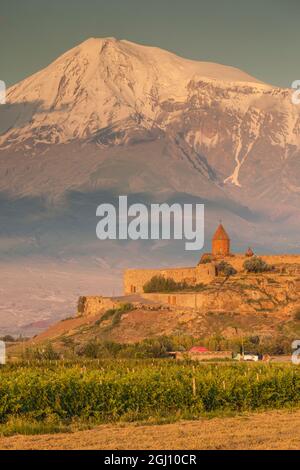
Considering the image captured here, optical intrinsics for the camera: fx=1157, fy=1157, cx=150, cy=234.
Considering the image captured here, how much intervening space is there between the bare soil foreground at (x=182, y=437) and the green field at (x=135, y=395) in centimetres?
279

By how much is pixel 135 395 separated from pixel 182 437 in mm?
9344

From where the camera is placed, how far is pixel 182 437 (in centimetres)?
3472

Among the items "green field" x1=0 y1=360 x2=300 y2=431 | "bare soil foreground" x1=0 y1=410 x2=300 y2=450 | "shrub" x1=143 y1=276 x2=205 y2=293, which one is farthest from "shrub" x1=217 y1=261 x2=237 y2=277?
"bare soil foreground" x1=0 y1=410 x2=300 y2=450

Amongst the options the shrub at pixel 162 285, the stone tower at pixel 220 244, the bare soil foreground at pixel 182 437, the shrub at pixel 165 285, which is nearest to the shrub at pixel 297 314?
the shrub at pixel 165 285

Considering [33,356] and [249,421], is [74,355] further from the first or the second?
[249,421]

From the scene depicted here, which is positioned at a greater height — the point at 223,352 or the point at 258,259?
the point at 258,259

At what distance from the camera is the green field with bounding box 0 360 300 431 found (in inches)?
1649

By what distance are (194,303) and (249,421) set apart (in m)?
64.7

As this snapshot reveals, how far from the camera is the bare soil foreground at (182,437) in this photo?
108 feet

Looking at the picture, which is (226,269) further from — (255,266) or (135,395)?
(135,395)

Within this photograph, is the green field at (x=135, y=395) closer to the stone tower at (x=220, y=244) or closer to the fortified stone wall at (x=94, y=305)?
the fortified stone wall at (x=94, y=305)
